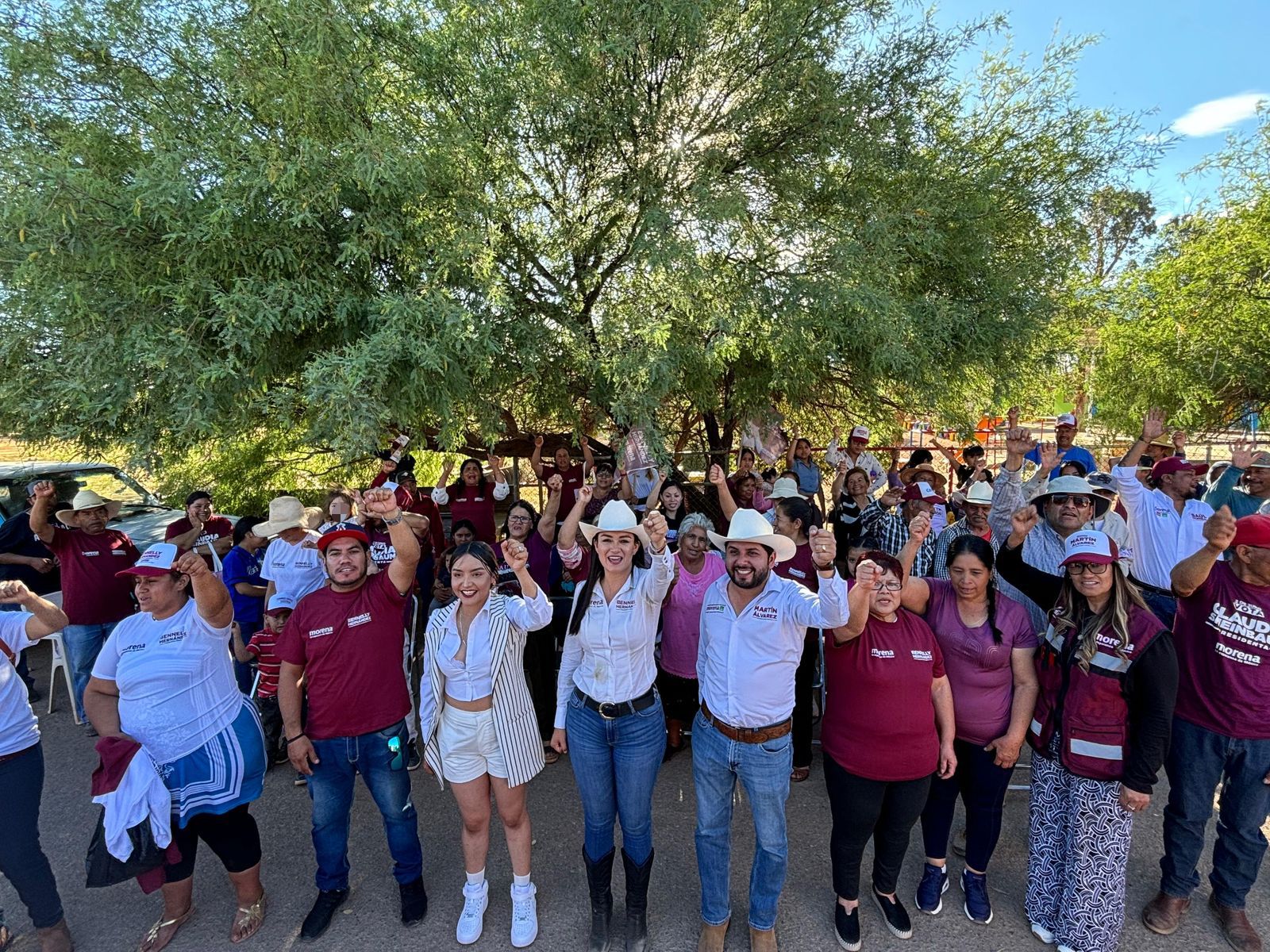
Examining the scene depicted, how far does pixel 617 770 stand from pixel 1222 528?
320cm

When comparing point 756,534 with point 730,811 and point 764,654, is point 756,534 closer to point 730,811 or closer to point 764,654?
point 764,654

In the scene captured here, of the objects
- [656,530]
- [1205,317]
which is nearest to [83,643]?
[656,530]

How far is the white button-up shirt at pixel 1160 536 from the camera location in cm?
445

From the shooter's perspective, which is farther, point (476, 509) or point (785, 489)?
point (476, 509)

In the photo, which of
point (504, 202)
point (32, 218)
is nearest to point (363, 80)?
point (504, 202)

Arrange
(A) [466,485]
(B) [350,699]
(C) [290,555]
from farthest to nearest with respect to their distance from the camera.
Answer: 1. (A) [466,485]
2. (C) [290,555]
3. (B) [350,699]

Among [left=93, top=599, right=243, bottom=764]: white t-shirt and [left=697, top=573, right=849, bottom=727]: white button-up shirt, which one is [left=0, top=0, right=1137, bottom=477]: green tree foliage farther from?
[left=697, top=573, right=849, bottom=727]: white button-up shirt

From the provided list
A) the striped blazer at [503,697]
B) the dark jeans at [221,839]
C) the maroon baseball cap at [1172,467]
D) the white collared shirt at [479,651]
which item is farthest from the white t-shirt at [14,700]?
the maroon baseball cap at [1172,467]

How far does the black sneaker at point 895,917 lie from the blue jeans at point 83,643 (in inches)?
243

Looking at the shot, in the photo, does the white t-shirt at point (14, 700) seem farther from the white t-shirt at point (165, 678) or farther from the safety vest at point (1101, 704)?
the safety vest at point (1101, 704)

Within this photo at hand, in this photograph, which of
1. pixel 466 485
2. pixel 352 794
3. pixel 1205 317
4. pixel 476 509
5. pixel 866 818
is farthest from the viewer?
pixel 1205 317

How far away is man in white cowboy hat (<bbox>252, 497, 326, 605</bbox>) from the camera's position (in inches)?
175

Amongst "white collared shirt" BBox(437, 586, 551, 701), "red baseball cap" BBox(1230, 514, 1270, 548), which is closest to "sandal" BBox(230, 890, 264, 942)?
"white collared shirt" BBox(437, 586, 551, 701)

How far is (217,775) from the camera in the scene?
322 cm
